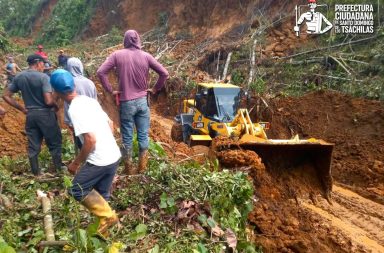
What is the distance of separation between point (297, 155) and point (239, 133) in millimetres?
1343

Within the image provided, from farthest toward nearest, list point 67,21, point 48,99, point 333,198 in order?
point 67,21 → point 333,198 → point 48,99

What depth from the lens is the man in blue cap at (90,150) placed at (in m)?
3.91

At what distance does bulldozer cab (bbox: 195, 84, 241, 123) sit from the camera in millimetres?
9570

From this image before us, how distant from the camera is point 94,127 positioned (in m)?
3.94

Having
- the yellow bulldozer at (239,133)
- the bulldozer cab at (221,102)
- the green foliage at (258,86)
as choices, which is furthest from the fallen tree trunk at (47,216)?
the green foliage at (258,86)

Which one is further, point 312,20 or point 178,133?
point 312,20

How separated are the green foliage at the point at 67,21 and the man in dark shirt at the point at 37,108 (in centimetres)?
2450

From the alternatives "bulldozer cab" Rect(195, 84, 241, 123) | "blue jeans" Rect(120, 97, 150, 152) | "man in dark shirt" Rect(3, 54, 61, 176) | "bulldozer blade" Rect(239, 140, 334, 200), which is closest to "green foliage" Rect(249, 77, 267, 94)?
"bulldozer cab" Rect(195, 84, 241, 123)

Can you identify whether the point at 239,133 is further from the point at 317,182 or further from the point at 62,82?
the point at 62,82

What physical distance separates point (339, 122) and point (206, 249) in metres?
7.49

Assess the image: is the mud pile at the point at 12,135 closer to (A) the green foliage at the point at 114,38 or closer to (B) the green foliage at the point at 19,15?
(A) the green foliage at the point at 114,38

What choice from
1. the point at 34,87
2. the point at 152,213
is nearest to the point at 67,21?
the point at 34,87

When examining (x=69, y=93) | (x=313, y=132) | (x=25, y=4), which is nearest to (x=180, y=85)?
(x=313, y=132)

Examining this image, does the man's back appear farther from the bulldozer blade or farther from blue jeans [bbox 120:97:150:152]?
the bulldozer blade
